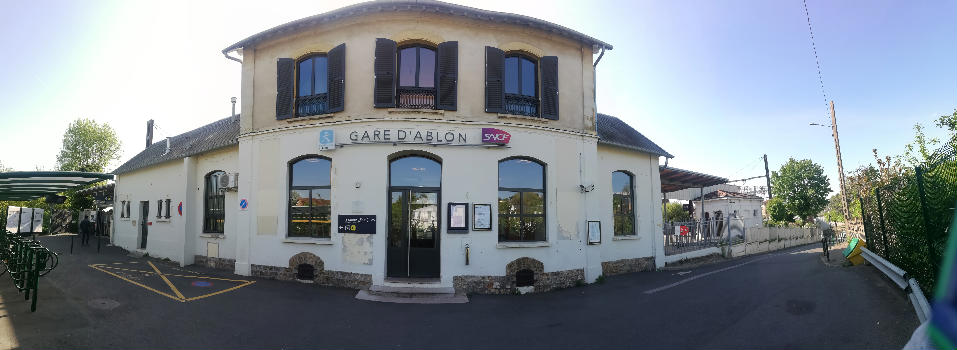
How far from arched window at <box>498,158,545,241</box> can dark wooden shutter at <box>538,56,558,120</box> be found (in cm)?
138

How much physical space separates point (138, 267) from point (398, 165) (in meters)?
9.71

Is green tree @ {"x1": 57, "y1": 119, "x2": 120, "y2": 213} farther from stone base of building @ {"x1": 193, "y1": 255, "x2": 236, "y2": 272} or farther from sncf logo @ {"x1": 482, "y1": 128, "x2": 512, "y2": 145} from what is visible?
sncf logo @ {"x1": 482, "y1": 128, "x2": 512, "y2": 145}

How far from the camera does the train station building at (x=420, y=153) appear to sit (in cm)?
955

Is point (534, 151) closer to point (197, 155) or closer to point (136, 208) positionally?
point (197, 155)

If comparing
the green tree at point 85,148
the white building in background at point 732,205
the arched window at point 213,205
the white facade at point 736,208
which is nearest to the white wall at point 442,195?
the arched window at point 213,205

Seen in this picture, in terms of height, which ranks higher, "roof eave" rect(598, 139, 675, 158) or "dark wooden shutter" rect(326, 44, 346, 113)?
"dark wooden shutter" rect(326, 44, 346, 113)

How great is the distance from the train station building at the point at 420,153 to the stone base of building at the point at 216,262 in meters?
0.65

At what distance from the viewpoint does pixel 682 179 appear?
1703 centimetres

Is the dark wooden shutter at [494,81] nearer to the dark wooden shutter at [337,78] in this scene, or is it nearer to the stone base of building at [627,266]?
the dark wooden shutter at [337,78]

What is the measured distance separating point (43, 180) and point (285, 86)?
8875mm

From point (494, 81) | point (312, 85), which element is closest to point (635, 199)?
point (494, 81)

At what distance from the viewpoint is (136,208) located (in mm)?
17500

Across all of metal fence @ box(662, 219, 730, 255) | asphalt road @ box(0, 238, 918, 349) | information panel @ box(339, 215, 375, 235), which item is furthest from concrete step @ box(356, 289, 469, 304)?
metal fence @ box(662, 219, 730, 255)

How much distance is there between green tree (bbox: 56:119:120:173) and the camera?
40.0 metres
